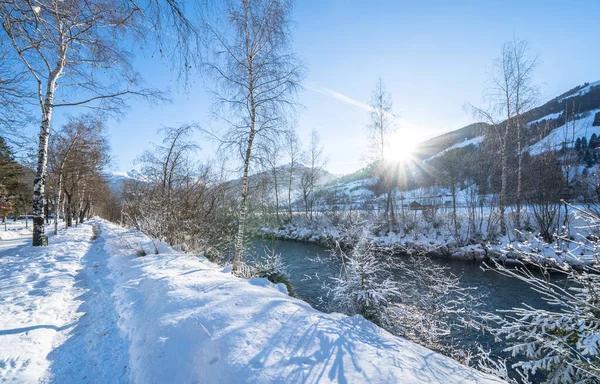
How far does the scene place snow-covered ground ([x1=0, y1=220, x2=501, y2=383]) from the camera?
2359 millimetres

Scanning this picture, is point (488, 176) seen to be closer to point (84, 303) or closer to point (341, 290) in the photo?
point (341, 290)

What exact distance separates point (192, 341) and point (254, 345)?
0.74 m

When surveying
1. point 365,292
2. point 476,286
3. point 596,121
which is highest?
point 596,121

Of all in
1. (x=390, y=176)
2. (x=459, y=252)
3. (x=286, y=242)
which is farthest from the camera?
(x=286, y=242)

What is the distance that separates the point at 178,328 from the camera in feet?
9.49

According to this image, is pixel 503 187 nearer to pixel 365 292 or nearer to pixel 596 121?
pixel 365 292

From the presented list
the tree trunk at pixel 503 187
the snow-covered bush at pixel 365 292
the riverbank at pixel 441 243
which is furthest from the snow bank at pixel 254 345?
the tree trunk at pixel 503 187

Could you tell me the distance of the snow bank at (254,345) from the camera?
2301mm

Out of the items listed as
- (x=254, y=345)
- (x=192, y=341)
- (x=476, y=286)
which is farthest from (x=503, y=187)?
(x=192, y=341)

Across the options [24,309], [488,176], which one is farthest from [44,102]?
[488,176]

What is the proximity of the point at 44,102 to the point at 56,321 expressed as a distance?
8370 mm

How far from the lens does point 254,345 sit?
259 centimetres

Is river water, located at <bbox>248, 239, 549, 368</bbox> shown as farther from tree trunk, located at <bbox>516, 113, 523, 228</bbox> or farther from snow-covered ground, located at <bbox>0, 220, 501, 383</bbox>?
tree trunk, located at <bbox>516, 113, 523, 228</bbox>

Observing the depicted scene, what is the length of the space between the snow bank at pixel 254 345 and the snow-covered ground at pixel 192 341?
1 centimetres
